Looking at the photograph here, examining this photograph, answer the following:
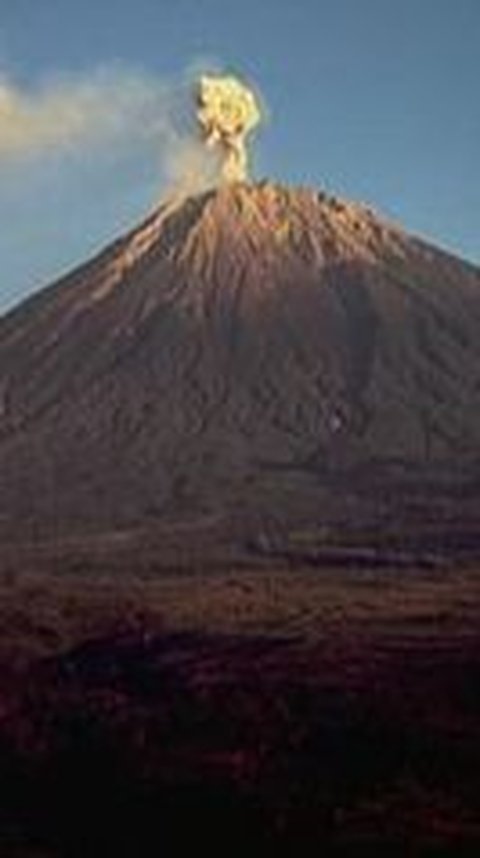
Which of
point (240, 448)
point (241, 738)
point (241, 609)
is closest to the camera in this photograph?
point (241, 738)

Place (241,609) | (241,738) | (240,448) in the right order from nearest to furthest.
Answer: (241,738), (241,609), (240,448)

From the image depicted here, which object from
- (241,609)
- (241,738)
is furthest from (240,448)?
(241,738)

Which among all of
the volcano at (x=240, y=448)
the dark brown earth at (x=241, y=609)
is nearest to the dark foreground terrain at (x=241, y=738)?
the dark brown earth at (x=241, y=609)

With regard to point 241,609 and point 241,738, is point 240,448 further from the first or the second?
point 241,738

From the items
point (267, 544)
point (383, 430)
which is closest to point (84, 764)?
point (267, 544)

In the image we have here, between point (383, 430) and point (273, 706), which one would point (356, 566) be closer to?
point (383, 430)

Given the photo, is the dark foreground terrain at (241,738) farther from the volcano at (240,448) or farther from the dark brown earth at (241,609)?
the volcano at (240,448)
